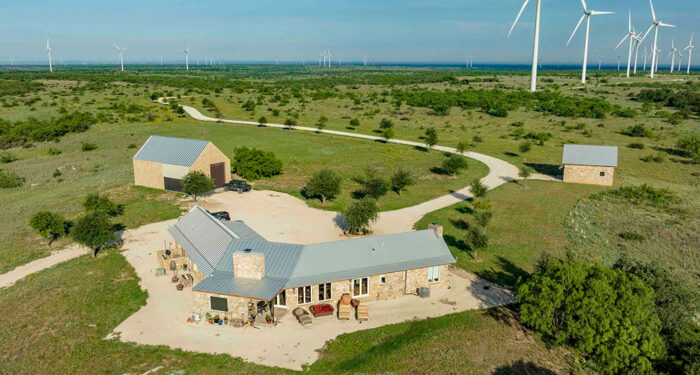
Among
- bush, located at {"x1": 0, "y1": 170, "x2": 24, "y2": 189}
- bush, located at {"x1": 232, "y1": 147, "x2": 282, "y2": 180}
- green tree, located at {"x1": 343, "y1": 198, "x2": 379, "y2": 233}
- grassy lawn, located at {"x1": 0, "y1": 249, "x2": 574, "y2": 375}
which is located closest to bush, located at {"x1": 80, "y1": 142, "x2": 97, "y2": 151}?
bush, located at {"x1": 0, "y1": 170, "x2": 24, "y2": 189}

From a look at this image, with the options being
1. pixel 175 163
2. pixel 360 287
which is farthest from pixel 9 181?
pixel 360 287

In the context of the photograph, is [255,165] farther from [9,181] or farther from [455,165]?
[9,181]

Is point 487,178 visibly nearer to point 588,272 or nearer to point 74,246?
point 588,272

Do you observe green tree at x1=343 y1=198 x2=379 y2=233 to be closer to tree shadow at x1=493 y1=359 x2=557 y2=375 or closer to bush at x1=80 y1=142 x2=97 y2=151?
tree shadow at x1=493 y1=359 x2=557 y2=375

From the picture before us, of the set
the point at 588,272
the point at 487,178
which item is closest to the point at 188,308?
the point at 588,272

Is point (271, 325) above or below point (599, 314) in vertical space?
below

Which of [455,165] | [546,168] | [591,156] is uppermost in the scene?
[591,156]
